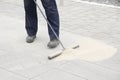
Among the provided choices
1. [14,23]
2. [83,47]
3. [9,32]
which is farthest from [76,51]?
[14,23]

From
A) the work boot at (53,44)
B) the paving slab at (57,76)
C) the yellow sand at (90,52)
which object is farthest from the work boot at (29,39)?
the paving slab at (57,76)

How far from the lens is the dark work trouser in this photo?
6066mm

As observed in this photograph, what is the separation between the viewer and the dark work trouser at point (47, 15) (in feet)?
19.9

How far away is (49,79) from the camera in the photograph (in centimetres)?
500

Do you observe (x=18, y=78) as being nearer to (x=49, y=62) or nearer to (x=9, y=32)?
(x=49, y=62)

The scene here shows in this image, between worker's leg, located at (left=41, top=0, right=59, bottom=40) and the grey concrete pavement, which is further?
worker's leg, located at (left=41, top=0, right=59, bottom=40)

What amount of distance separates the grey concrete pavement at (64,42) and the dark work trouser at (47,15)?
254mm

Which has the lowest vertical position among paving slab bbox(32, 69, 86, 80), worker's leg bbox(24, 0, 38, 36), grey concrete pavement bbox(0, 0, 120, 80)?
grey concrete pavement bbox(0, 0, 120, 80)

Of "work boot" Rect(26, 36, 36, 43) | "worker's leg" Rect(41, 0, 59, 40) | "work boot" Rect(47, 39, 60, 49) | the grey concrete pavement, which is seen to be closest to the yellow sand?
the grey concrete pavement

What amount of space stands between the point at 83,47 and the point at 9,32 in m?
1.64

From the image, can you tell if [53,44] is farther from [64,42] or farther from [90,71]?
[90,71]

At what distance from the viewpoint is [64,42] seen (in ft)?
21.3

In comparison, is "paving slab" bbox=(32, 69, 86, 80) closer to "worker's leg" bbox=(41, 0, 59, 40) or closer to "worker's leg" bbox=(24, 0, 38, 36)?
"worker's leg" bbox=(41, 0, 59, 40)

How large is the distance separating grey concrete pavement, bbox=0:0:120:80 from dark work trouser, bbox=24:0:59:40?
254mm
